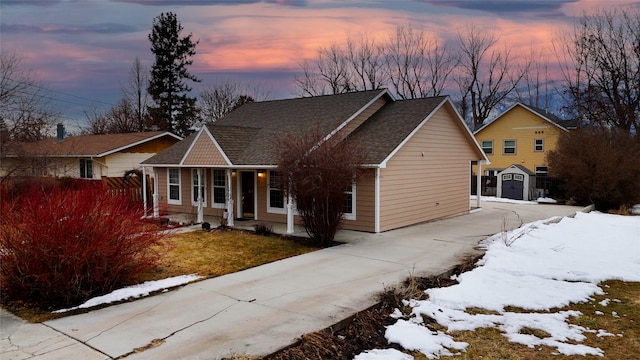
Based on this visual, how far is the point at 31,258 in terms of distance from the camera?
6359mm

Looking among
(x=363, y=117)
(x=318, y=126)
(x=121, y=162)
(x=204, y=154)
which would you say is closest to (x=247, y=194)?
(x=204, y=154)

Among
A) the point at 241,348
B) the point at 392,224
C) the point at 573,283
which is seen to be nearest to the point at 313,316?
the point at 241,348

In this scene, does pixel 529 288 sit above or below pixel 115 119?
below

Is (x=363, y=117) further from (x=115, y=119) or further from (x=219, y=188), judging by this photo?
(x=115, y=119)

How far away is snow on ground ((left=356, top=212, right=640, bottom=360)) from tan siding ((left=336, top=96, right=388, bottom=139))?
590 cm

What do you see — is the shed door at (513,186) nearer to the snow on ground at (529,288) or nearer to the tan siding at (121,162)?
the snow on ground at (529,288)

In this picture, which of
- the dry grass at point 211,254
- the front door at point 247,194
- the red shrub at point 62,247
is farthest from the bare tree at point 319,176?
the front door at point 247,194

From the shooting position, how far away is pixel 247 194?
16000 millimetres

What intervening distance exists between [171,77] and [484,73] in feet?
97.8

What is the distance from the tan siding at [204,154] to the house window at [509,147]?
24.7 metres

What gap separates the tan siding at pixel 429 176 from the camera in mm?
13383

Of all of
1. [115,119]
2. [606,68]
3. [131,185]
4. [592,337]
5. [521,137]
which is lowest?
[592,337]

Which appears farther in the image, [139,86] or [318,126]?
[139,86]

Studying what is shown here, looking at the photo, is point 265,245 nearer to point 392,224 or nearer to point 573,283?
point 392,224
